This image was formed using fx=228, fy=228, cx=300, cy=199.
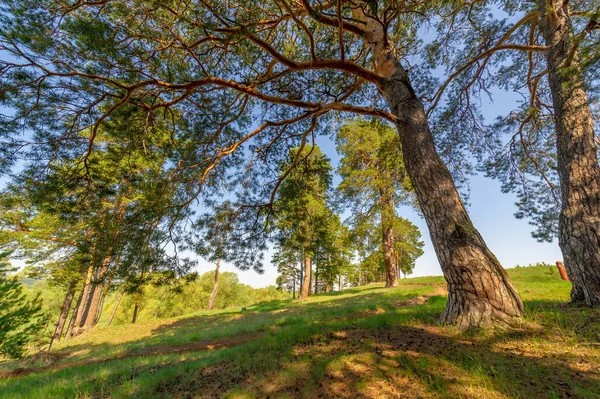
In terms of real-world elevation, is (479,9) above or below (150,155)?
above

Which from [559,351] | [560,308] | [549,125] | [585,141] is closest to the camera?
[559,351]

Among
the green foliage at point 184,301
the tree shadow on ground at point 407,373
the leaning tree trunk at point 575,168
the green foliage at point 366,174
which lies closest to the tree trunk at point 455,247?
the tree shadow on ground at point 407,373

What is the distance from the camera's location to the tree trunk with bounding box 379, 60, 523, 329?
2824 millimetres

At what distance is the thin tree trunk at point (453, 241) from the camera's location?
2830mm

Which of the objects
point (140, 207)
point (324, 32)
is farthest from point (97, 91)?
point (324, 32)

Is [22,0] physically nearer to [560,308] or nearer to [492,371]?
[492,371]

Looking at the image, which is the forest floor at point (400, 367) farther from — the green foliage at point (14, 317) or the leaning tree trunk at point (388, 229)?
the leaning tree trunk at point (388, 229)

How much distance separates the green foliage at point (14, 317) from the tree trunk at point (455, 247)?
495 inches

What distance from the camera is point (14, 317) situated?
318 inches

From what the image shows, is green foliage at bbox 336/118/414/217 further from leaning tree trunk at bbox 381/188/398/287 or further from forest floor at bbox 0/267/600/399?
forest floor at bbox 0/267/600/399

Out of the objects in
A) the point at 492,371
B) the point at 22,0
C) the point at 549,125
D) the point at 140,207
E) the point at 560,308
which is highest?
the point at 549,125

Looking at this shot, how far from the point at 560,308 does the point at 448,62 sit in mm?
6461

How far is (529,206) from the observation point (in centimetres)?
785

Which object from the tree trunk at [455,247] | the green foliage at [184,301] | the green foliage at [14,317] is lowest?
the green foliage at [184,301]
